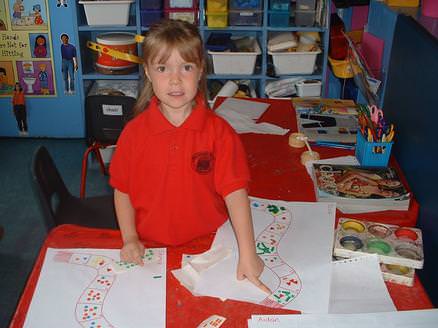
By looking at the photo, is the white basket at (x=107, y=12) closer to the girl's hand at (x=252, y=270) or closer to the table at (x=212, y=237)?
the table at (x=212, y=237)

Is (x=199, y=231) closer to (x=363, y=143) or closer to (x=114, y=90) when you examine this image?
(x=363, y=143)

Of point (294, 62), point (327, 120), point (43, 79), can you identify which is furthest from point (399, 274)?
point (43, 79)

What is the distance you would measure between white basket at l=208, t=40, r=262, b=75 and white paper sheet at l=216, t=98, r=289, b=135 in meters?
0.88

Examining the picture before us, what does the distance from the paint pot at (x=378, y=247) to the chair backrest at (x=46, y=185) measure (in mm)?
909

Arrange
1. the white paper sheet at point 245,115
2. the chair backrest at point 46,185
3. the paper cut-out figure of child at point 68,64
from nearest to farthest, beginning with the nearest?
the chair backrest at point 46,185
the white paper sheet at point 245,115
the paper cut-out figure of child at point 68,64

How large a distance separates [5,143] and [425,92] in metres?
2.94

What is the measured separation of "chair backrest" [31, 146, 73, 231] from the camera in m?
1.55

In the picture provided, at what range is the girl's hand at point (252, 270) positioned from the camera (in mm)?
1053

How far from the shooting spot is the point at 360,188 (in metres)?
1.42

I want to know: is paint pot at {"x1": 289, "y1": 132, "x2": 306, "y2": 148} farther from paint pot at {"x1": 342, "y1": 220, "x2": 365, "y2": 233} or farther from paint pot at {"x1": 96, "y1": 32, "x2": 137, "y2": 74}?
paint pot at {"x1": 96, "y1": 32, "x2": 137, "y2": 74}

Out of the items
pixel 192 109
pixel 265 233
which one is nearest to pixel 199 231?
pixel 265 233

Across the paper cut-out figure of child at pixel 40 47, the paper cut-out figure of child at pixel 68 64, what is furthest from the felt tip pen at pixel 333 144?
the paper cut-out figure of child at pixel 40 47

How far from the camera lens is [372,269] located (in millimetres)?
1104

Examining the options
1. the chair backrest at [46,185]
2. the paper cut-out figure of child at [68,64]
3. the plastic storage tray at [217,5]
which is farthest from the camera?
the paper cut-out figure of child at [68,64]
